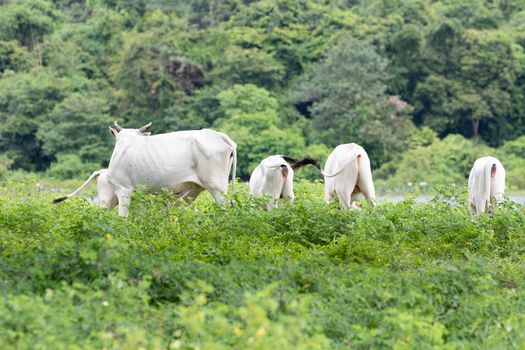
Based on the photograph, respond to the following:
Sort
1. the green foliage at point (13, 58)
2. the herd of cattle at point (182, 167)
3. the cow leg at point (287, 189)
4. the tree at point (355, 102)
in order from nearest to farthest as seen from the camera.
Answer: the herd of cattle at point (182, 167) → the cow leg at point (287, 189) → the tree at point (355, 102) → the green foliage at point (13, 58)

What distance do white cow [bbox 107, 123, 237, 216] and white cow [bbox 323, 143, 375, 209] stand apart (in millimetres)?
1568

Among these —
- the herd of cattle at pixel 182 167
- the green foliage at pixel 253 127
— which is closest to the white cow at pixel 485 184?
the herd of cattle at pixel 182 167

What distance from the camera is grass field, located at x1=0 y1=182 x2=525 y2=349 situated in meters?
6.80

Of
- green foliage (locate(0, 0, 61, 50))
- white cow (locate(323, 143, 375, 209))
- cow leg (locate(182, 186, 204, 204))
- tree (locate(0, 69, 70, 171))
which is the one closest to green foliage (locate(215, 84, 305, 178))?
tree (locate(0, 69, 70, 171))

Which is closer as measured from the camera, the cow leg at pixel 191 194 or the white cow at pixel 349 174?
the cow leg at pixel 191 194

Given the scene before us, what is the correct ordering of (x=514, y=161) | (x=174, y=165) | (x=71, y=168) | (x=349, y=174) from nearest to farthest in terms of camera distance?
(x=174, y=165) → (x=349, y=174) → (x=71, y=168) → (x=514, y=161)

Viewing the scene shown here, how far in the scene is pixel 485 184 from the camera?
49.8ft

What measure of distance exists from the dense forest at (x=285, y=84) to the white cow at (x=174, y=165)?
26.0m

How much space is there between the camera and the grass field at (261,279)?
680cm

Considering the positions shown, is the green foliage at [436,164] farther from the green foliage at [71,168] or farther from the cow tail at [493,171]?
the cow tail at [493,171]

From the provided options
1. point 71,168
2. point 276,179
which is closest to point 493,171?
point 276,179

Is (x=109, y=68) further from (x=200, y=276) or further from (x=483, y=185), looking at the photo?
(x=200, y=276)

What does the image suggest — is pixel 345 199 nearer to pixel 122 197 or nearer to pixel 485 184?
pixel 485 184

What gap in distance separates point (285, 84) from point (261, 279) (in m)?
38.9
